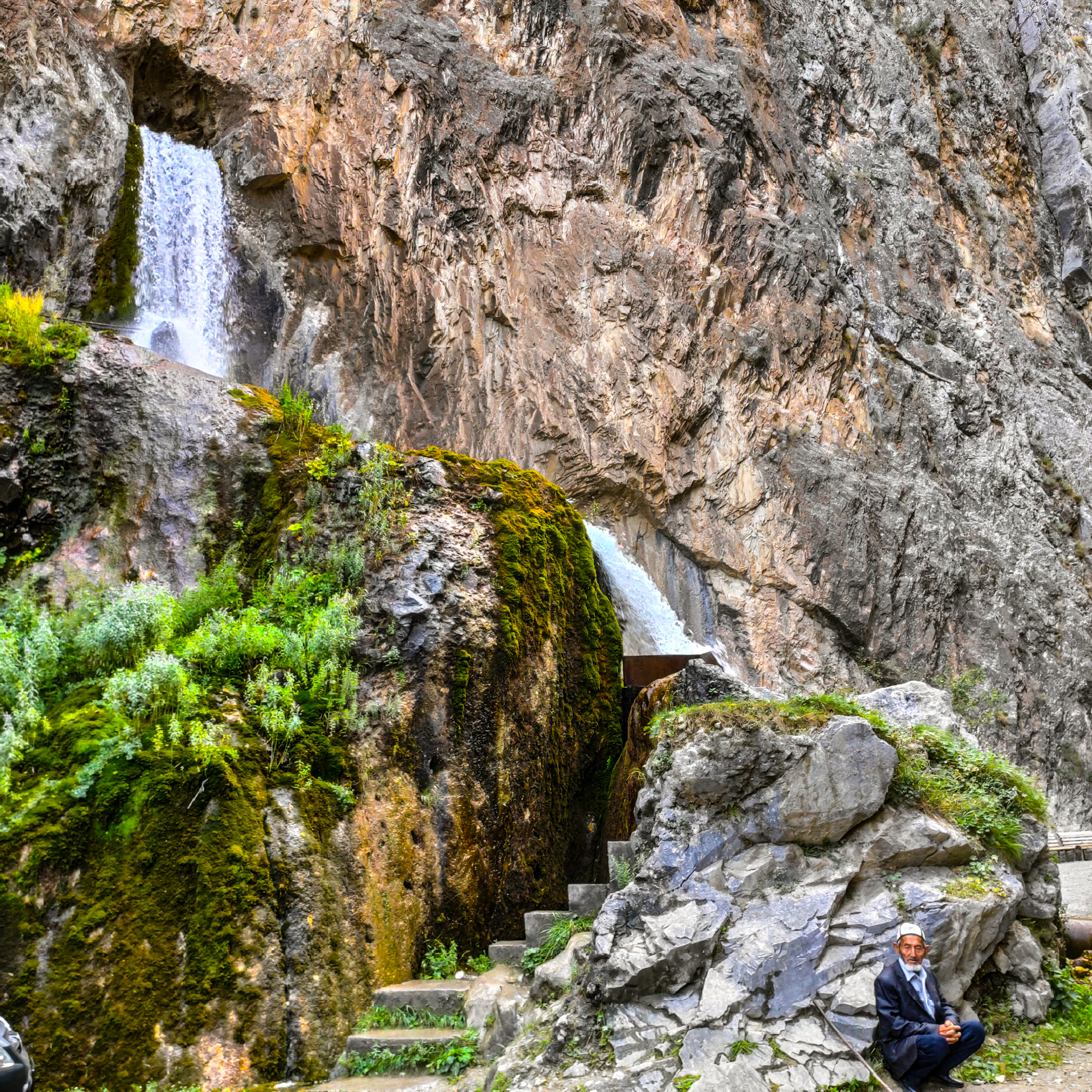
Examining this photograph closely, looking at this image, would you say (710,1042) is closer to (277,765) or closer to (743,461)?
(277,765)

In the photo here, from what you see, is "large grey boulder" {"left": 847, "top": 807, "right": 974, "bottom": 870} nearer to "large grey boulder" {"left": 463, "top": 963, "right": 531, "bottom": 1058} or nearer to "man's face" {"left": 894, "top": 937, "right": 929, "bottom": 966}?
"man's face" {"left": 894, "top": 937, "right": 929, "bottom": 966}

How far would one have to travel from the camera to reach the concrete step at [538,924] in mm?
6941

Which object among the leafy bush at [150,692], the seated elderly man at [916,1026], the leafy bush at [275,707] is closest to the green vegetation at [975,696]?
the seated elderly man at [916,1026]

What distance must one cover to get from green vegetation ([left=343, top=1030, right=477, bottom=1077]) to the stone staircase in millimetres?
39

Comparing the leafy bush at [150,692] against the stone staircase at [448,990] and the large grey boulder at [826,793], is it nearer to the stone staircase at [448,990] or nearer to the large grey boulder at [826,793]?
the stone staircase at [448,990]

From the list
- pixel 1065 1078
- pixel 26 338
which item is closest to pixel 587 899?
pixel 1065 1078

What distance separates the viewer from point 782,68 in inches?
1004

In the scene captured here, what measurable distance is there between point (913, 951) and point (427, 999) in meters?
3.30

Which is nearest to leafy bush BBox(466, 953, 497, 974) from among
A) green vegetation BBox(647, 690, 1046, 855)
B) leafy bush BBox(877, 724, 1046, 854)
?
green vegetation BBox(647, 690, 1046, 855)

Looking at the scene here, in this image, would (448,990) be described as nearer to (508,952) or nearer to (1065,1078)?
(508,952)

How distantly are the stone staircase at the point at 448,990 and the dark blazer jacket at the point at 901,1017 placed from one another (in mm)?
1965

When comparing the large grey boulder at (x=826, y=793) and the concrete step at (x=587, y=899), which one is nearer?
the large grey boulder at (x=826, y=793)

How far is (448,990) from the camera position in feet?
20.6

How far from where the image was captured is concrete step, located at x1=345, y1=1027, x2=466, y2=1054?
19.2 feet
